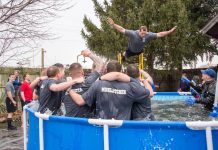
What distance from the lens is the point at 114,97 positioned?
15.9 ft

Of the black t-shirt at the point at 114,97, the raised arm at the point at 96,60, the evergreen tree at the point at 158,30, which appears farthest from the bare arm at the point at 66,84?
the evergreen tree at the point at 158,30

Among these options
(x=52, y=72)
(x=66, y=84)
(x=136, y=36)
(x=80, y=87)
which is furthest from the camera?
(x=136, y=36)

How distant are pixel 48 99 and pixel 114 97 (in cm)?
157

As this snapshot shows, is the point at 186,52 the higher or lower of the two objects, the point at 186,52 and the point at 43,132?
the higher

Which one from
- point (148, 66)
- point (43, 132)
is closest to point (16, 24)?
point (43, 132)

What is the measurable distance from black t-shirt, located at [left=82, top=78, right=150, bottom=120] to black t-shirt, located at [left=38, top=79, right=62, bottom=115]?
3.82 ft

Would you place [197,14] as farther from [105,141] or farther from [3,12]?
[105,141]

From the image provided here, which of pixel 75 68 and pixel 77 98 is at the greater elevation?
pixel 75 68

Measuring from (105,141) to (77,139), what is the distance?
413mm

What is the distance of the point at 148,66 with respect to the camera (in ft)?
81.4

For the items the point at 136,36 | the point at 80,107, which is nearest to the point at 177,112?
the point at 136,36

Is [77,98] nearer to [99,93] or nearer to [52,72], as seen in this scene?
[99,93]

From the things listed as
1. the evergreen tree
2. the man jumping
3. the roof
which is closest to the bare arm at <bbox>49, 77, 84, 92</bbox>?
the man jumping

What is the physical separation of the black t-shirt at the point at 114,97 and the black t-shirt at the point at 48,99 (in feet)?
3.82
